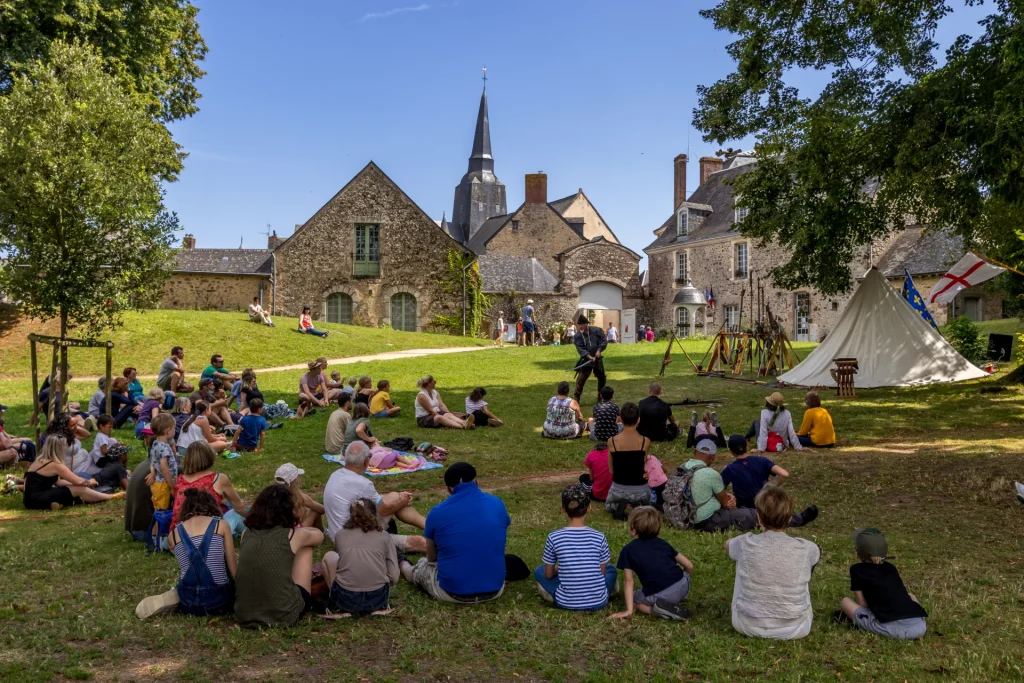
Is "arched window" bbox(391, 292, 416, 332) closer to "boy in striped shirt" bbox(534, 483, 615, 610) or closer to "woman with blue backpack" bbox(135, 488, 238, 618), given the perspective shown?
"woman with blue backpack" bbox(135, 488, 238, 618)

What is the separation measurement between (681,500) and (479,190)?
2263 inches

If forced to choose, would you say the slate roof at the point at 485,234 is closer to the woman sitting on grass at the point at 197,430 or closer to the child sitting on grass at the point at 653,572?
the woman sitting on grass at the point at 197,430

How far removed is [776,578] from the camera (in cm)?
477

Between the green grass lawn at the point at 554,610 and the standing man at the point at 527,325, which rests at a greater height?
the standing man at the point at 527,325

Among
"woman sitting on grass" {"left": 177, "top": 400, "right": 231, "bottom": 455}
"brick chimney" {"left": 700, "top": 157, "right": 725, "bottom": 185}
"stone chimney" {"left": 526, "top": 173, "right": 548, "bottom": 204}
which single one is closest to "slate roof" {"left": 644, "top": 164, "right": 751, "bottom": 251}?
"brick chimney" {"left": 700, "top": 157, "right": 725, "bottom": 185}

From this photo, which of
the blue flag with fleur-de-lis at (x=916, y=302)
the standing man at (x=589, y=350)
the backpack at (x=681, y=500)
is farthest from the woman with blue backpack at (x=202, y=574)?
the blue flag with fleur-de-lis at (x=916, y=302)

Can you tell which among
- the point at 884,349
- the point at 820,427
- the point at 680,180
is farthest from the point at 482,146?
the point at 820,427

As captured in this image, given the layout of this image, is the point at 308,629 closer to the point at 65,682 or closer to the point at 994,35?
the point at 65,682

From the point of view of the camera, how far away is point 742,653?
4555 mm

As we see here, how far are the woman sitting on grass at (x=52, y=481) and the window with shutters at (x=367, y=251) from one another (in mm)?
26226

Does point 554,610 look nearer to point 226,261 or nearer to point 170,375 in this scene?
point 170,375

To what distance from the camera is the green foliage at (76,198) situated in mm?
12430

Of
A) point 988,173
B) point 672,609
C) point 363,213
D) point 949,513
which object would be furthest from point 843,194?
point 363,213

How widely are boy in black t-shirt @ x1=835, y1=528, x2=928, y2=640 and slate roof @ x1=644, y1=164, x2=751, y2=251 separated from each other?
3465cm
